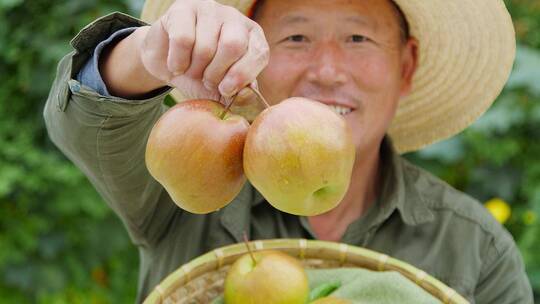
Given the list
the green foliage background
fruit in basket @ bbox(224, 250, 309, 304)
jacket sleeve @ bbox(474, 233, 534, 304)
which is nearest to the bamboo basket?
fruit in basket @ bbox(224, 250, 309, 304)

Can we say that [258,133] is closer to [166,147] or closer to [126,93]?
[166,147]

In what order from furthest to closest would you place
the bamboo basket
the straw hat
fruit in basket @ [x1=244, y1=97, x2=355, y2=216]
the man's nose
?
1. the straw hat
2. the man's nose
3. the bamboo basket
4. fruit in basket @ [x1=244, y1=97, x2=355, y2=216]

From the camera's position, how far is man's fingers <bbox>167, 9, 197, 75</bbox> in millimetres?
995

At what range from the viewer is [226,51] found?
99 cm

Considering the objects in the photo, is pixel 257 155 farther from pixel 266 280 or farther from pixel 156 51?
pixel 266 280

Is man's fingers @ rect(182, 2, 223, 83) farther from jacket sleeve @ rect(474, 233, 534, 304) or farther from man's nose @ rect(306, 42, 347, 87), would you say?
jacket sleeve @ rect(474, 233, 534, 304)

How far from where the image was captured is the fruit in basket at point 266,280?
49.6 inches

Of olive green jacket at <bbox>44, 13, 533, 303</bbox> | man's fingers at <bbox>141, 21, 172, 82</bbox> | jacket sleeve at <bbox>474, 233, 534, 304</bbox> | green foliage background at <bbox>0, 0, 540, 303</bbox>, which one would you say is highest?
man's fingers at <bbox>141, 21, 172, 82</bbox>

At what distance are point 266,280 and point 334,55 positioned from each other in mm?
465

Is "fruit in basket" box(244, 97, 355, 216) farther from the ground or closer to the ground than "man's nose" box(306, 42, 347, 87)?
farther from the ground

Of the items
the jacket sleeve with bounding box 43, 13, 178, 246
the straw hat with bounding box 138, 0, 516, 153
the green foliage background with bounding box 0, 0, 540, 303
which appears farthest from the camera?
the green foliage background with bounding box 0, 0, 540, 303

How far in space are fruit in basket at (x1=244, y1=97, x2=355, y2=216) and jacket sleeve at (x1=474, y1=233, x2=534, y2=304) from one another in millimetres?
755

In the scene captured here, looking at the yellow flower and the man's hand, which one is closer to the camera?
the man's hand

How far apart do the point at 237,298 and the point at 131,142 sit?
11.5 inches
